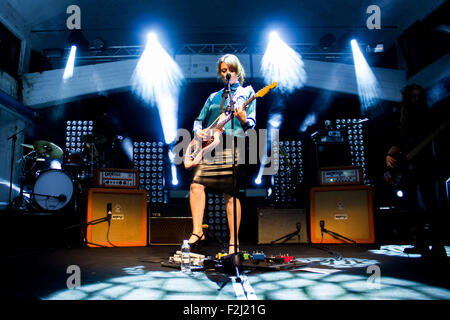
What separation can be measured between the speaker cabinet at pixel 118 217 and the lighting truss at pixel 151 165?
2831mm

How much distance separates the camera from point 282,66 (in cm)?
752

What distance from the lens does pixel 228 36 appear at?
786cm

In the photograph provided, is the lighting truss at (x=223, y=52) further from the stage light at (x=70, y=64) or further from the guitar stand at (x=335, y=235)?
the guitar stand at (x=335, y=235)

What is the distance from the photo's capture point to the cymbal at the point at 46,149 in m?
5.54

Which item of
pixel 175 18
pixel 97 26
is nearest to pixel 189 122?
pixel 175 18

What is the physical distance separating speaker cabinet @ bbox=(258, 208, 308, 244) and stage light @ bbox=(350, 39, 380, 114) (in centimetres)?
454

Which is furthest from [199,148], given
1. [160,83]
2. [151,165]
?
[160,83]

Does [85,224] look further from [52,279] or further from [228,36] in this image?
[228,36]

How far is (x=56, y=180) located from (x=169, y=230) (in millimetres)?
2586

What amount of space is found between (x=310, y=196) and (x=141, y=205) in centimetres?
236

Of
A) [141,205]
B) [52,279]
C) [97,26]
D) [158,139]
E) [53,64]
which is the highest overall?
[97,26]

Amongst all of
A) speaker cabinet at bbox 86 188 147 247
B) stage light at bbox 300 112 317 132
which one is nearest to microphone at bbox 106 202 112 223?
speaker cabinet at bbox 86 188 147 247

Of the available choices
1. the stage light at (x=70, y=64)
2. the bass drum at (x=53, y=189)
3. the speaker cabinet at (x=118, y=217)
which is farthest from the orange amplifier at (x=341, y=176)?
the stage light at (x=70, y=64)

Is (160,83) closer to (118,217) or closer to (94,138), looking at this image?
(94,138)
